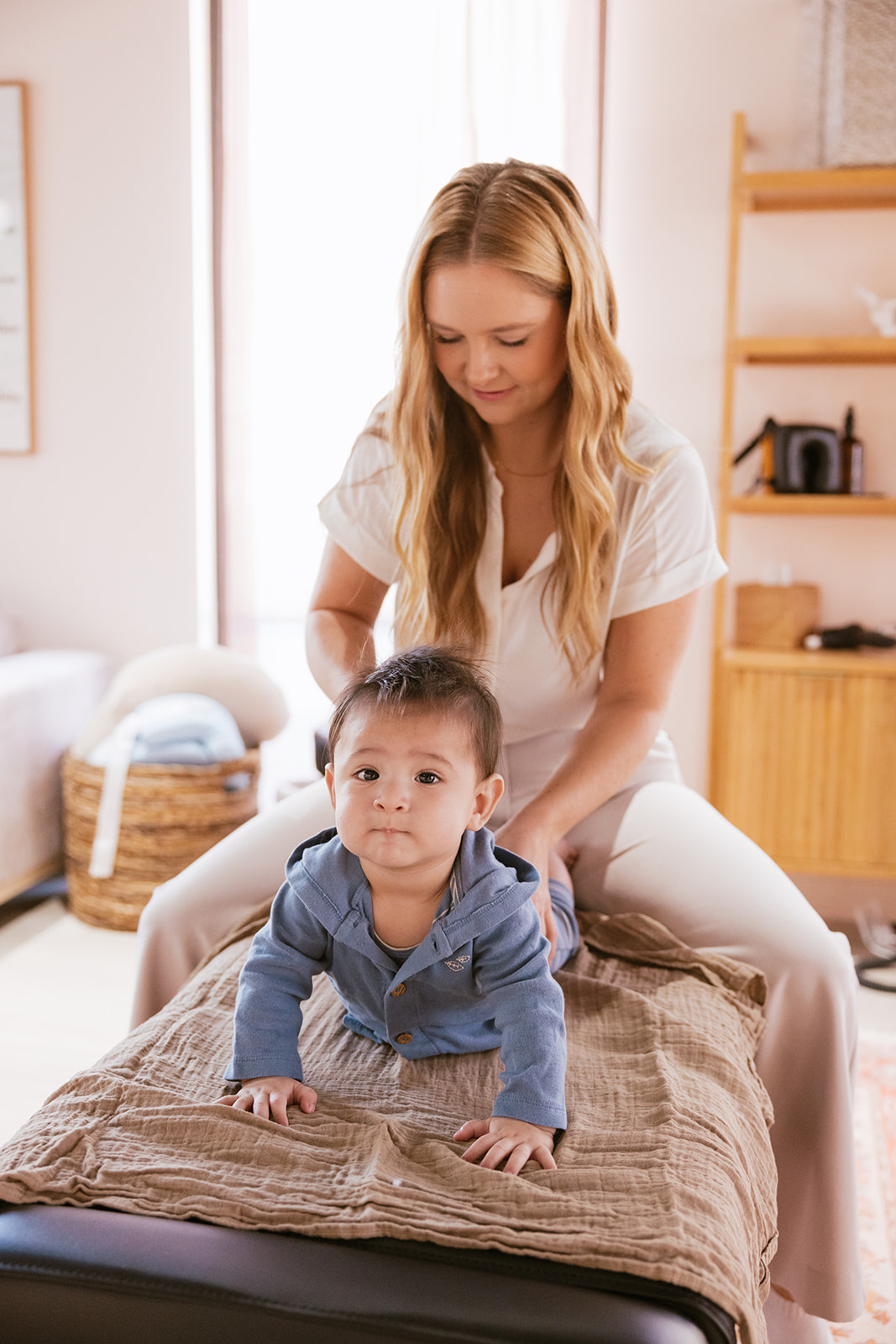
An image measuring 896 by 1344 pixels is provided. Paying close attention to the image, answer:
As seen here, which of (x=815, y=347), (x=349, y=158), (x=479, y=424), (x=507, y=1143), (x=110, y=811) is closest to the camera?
(x=507, y=1143)

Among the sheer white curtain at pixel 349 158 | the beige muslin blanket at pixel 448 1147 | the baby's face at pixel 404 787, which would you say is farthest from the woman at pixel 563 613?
the sheer white curtain at pixel 349 158

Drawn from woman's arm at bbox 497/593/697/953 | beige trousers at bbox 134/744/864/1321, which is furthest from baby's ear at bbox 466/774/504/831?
beige trousers at bbox 134/744/864/1321

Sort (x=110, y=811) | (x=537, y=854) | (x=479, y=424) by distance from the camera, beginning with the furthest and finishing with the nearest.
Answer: (x=110, y=811) < (x=479, y=424) < (x=537, y=854)

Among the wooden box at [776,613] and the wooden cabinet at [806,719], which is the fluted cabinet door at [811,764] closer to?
the wooden cabinet at [806,719]

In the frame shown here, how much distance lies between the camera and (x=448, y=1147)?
36.6 inches

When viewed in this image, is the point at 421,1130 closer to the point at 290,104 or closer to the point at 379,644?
the point at 379,644

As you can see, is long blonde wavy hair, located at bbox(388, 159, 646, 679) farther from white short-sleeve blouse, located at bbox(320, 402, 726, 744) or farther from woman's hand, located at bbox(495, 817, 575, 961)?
woman's hand, located at bbox(495, 817, 575, 961)

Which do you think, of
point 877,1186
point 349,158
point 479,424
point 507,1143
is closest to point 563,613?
point 479,424

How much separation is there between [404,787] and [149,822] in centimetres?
192

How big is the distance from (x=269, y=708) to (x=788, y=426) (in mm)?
1450

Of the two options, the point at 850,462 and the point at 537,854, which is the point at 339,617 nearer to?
the point at 537,854

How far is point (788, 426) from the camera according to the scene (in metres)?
2.75

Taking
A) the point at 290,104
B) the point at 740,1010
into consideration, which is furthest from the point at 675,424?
the point at 740,1010

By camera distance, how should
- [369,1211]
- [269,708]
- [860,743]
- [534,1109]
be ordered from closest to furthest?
1. [369,1211]
2. [534,1109]
3. [860,743]
4. [269,708]
